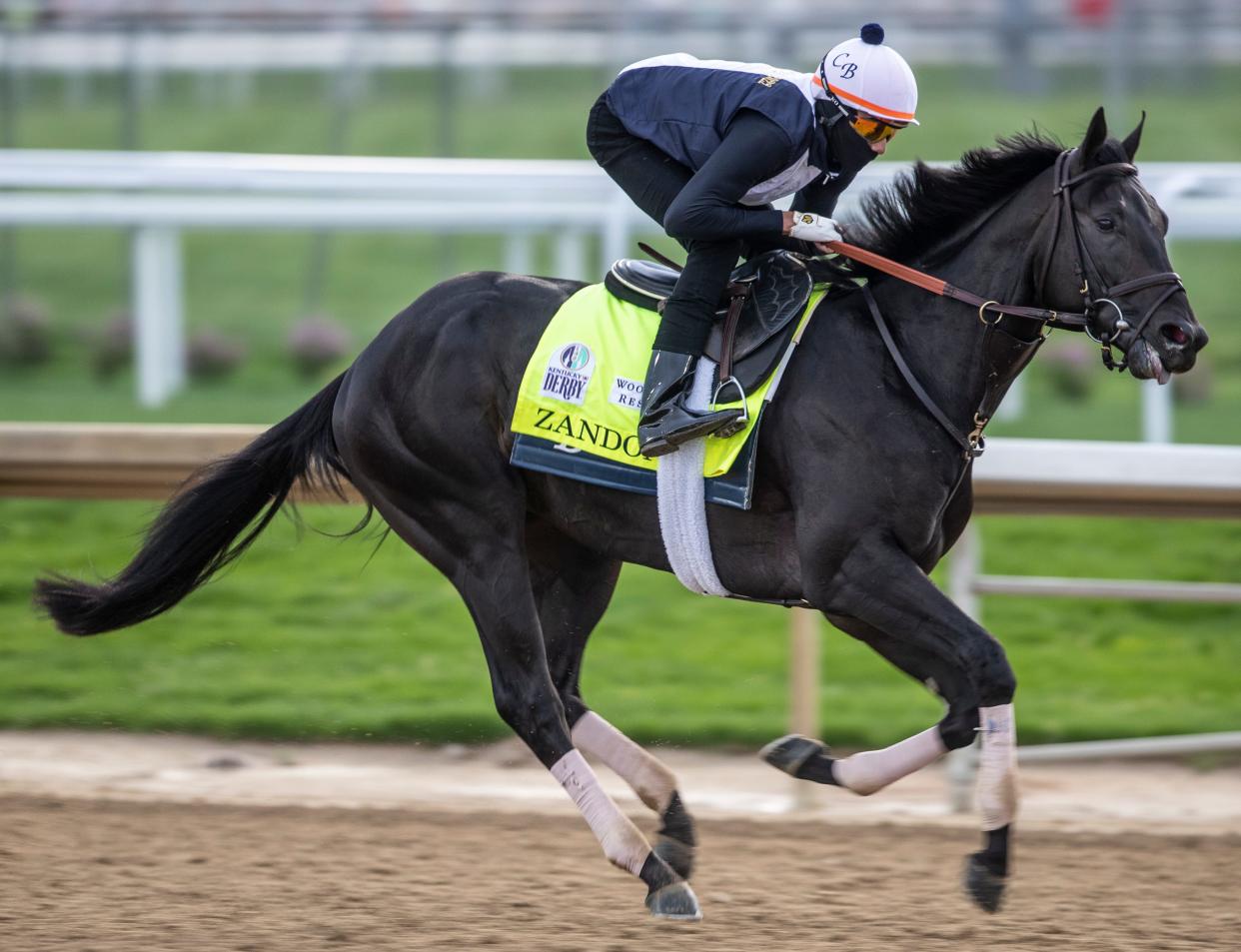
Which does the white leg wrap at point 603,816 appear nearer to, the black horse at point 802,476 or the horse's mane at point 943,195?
the black horse at point 802,476

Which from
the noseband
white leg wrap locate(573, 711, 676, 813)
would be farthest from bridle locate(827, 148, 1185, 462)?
white leg wrap locate(573, 711, 676, 813)

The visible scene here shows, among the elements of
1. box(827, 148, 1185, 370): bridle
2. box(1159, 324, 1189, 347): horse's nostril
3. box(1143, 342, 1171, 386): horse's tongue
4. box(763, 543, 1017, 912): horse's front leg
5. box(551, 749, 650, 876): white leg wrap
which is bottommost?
box(551, 749, 650, 876): white leg wrap

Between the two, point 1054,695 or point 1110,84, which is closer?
point 1054,695

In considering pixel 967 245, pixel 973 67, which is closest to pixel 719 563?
pixel 967 245

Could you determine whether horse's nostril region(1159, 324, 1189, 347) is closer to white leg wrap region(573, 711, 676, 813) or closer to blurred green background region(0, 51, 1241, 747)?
blurred green background region(0, 51, 1241, 747)

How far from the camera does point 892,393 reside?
4145 mm

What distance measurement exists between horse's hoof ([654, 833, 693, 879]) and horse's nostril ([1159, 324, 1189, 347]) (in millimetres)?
1869

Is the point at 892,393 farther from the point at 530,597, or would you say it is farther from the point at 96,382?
the point at 96,382

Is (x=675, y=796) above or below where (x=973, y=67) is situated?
below

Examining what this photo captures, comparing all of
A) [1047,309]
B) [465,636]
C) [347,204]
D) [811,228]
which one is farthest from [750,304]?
[347,204]

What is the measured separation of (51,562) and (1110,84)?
1001cm

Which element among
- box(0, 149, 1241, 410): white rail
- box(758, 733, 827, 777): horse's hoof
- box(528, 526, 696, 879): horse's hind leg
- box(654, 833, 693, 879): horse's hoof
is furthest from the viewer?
box(0, 149, 1241, 410): white rail

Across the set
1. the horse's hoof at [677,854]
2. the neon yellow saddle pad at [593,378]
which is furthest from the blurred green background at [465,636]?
the horse's hoof at [677,854]

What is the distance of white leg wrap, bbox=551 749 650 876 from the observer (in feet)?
14.3
